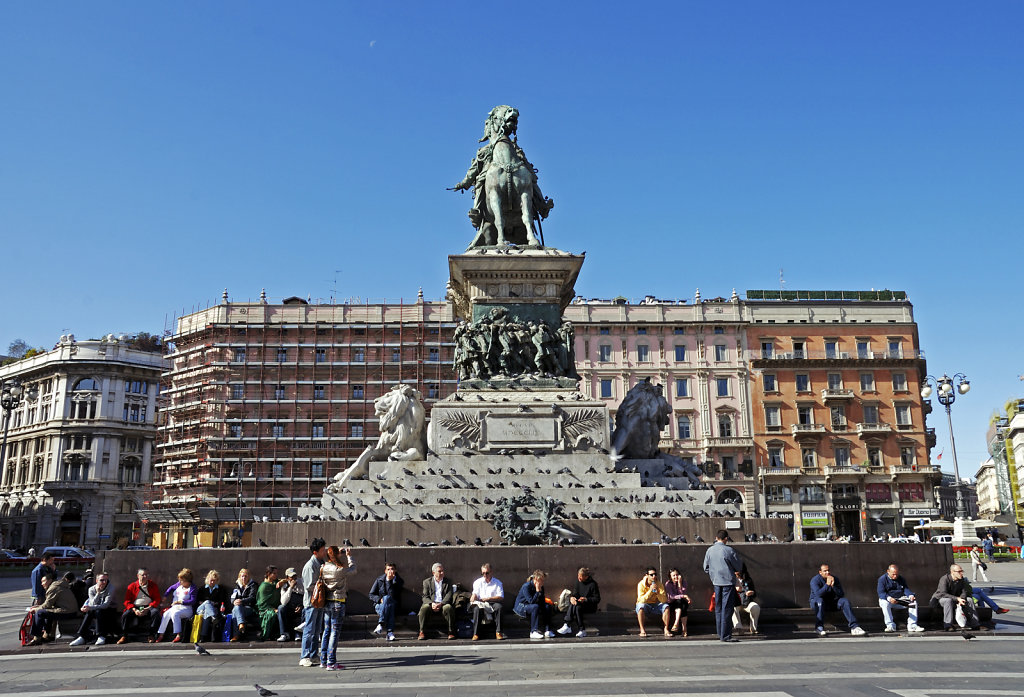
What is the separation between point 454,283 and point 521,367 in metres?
2.71

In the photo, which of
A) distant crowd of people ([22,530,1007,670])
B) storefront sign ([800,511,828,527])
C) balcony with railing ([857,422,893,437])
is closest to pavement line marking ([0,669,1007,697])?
distant crowd of people ([22,530,1007,670])

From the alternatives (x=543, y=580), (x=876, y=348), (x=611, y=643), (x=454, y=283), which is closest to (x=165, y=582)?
(x=543, y=580)

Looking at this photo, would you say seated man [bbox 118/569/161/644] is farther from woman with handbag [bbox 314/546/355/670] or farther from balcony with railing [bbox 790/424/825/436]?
balcony with railing [bbox 790/424/825/436]

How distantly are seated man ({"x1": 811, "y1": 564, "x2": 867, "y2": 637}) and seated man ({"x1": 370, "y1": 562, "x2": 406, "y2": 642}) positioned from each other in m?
5.93

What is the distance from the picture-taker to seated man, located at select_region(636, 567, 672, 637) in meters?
11.6

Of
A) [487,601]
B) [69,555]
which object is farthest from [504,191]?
[69,555]

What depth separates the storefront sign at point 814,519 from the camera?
215 feet

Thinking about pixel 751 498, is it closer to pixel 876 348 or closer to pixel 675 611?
pixel 876 348

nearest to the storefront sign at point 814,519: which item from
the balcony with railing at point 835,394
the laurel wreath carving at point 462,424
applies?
the balcony with railing at point 835,394

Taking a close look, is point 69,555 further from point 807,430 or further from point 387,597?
point 807,430

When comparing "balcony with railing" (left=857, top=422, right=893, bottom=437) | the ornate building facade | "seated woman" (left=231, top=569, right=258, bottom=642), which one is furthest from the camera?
the ornate building facade

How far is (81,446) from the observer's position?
265ft

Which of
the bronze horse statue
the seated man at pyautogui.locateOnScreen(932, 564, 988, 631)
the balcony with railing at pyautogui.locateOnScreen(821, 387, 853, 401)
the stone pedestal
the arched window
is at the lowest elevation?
the seated man at pyautogui.locateOnScreen(932, 564, 988, 631)

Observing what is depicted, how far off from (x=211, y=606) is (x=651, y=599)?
20.3 feet
